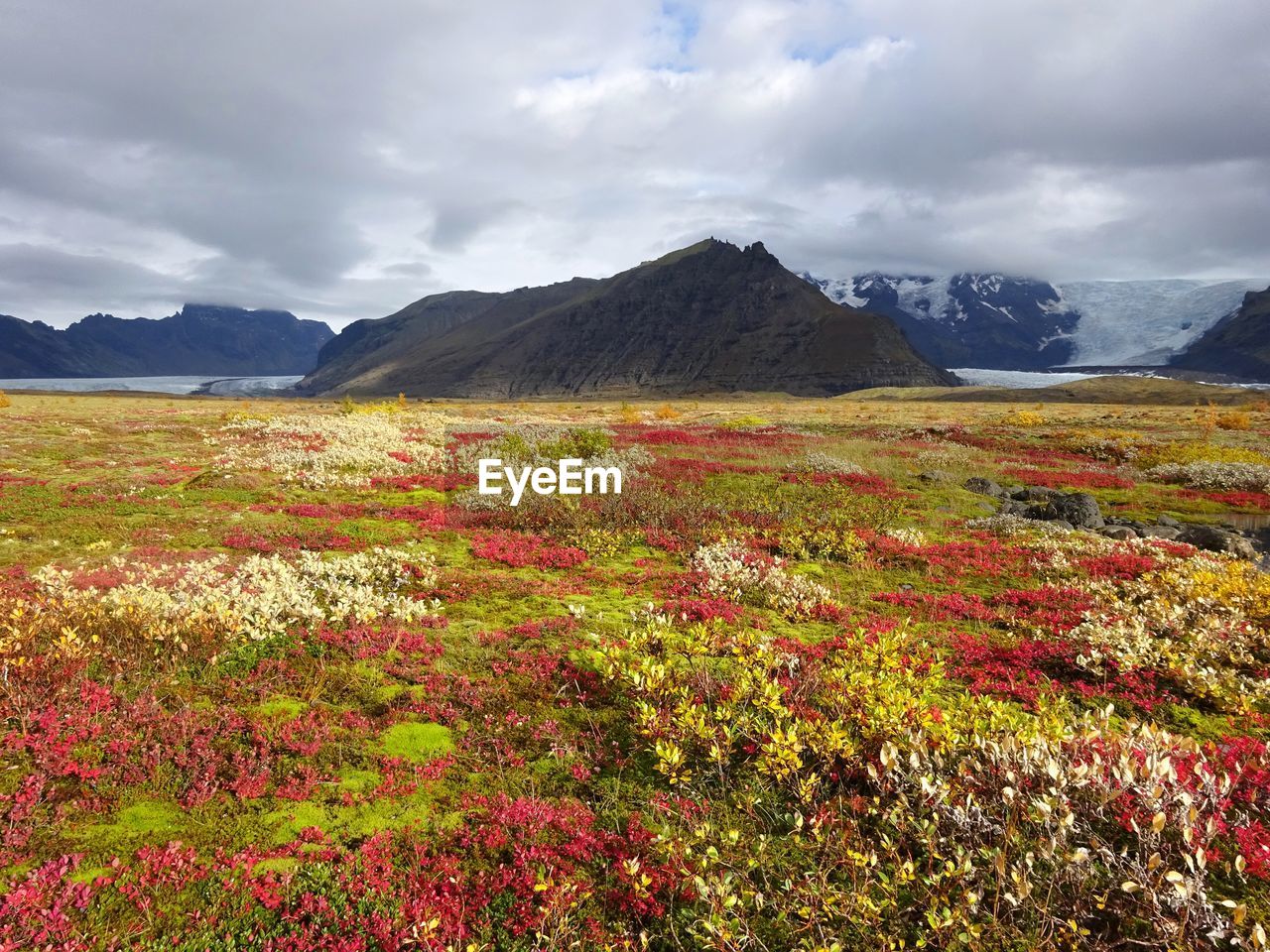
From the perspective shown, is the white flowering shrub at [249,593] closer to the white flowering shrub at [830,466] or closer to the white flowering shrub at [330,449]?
the white flowering shrub at [330,449]

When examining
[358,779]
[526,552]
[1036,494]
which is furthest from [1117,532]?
[358,779]

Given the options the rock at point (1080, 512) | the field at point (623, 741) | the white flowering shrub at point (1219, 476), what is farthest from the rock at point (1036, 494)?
the white flowering shrub at point (1219, 476)

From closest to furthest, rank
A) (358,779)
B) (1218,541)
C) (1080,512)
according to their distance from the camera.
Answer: (358,779)
(1218,541)
(1080,512)

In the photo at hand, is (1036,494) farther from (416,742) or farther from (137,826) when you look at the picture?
(137,826)

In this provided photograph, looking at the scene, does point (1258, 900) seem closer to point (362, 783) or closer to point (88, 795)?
point (362, 783)

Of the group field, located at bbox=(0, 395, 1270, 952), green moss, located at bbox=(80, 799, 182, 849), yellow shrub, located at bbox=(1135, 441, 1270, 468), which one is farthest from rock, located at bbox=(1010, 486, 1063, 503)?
green moss, located at bbox=(80, 799, 182, 849)

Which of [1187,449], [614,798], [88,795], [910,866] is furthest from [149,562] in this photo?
[1187,449]
